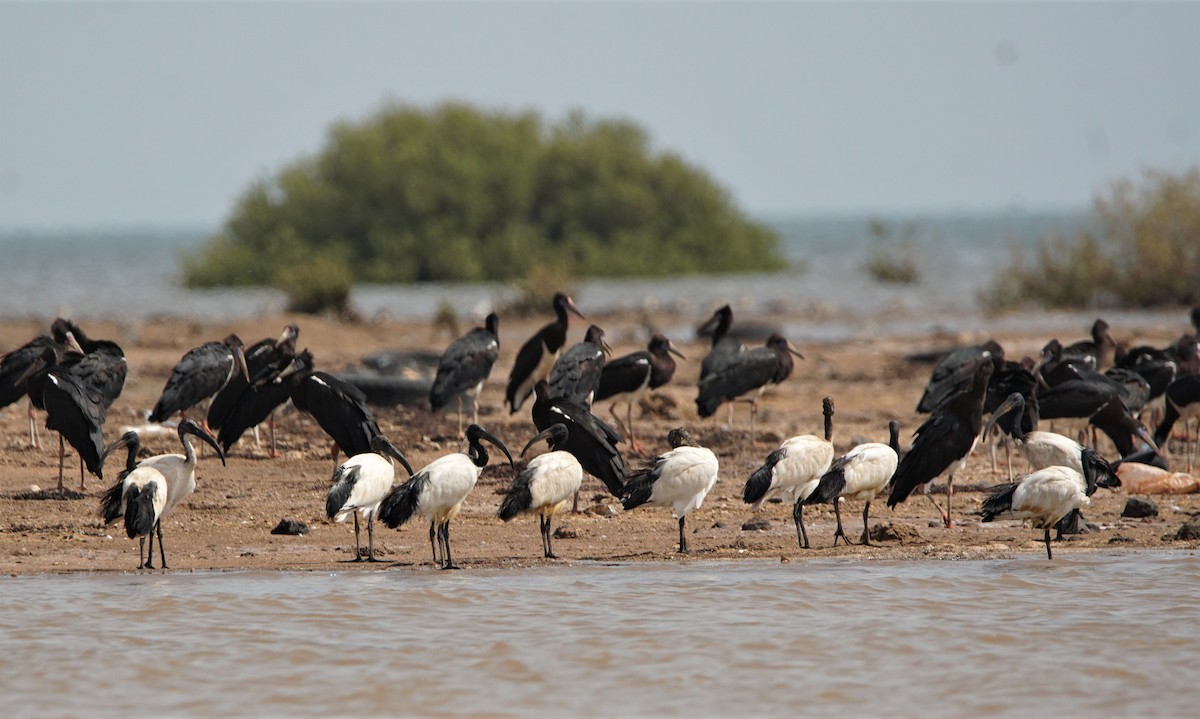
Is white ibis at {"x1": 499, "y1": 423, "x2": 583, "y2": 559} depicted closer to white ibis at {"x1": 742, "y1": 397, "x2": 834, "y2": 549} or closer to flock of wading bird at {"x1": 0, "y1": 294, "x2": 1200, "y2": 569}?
flock of wading bird at {"x1": 0, "y1": 294, "x2": 1200, "y2": 569}

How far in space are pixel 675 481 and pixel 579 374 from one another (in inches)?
140

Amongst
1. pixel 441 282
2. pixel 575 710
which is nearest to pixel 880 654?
pixel 575 710

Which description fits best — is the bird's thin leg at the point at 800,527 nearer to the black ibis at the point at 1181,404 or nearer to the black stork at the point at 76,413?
the black stork at the point at 76,413

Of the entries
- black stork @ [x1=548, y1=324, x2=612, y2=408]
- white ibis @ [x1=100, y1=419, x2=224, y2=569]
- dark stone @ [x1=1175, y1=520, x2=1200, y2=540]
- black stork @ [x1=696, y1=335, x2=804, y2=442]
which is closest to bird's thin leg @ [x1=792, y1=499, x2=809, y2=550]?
dark stone @ [x1=1175, y1=520, x2=1200, y2=540]

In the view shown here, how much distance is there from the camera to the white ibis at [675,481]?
9172 millimetres

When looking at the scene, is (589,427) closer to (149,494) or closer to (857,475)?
(857,475)

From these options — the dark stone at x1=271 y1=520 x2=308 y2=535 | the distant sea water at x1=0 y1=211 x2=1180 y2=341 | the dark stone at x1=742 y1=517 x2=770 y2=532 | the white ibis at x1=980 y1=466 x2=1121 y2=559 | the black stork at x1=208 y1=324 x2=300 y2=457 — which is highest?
the distant sea water at x1=0 y1=211 x2=1180 y2=341

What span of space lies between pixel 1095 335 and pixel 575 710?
1087 cm

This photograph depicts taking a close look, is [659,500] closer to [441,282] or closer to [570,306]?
[570,306]

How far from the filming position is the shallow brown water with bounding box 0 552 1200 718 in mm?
7055

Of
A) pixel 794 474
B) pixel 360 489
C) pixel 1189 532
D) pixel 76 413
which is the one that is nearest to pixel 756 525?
pixel 794 474

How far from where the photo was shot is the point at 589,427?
995 centimetres

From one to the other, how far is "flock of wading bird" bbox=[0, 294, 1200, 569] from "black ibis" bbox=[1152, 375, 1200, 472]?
18 mm

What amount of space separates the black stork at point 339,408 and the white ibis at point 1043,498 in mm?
4090
